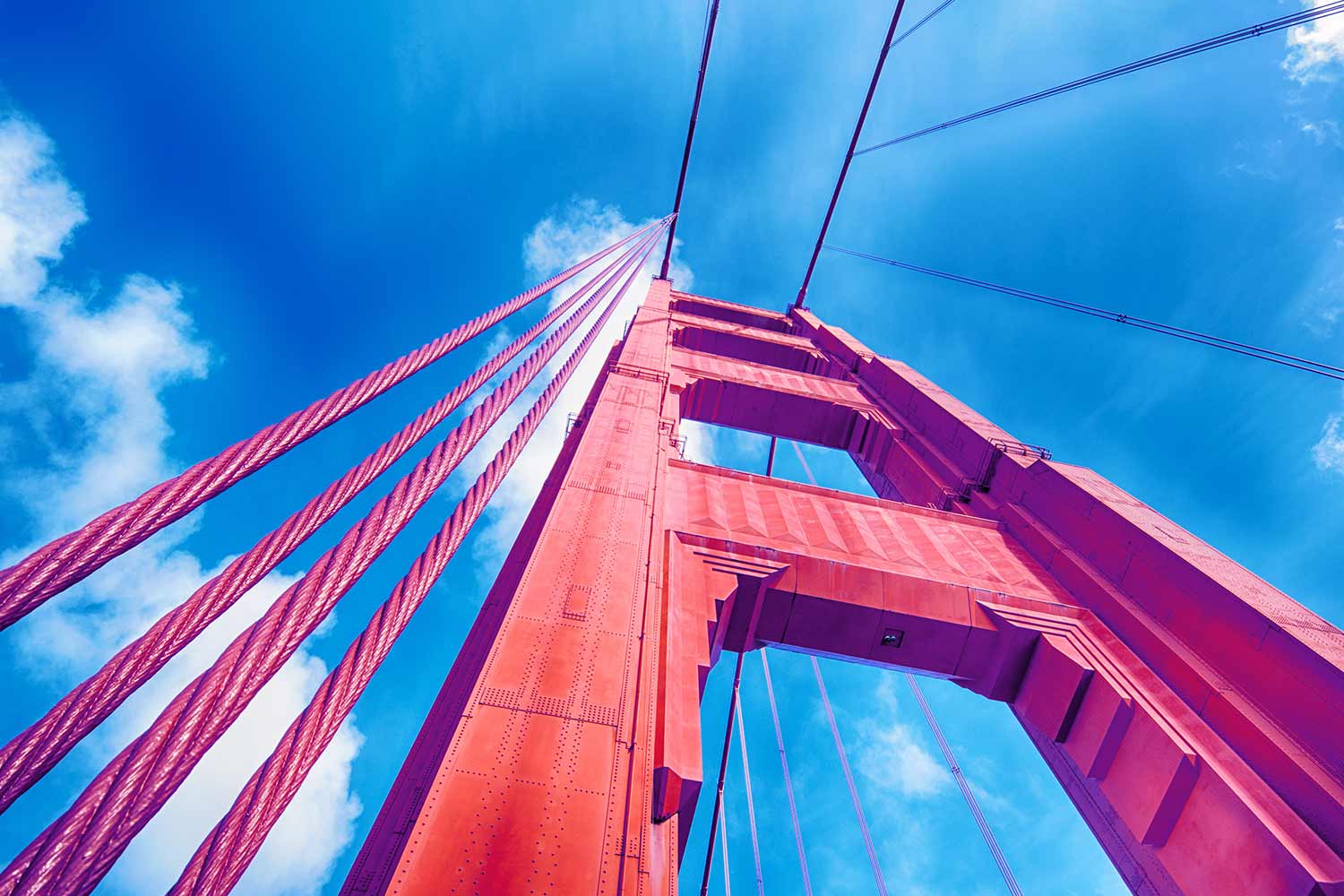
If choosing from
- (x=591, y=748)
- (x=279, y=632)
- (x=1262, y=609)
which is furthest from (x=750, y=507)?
(x=279, y=632)

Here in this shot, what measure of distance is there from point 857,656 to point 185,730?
25.5 feet

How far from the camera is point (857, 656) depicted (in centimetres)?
827

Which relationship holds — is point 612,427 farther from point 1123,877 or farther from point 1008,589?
point 1123,877

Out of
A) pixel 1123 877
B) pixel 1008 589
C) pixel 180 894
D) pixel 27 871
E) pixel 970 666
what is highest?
pixel 27 871

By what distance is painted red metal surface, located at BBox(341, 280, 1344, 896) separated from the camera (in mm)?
4195

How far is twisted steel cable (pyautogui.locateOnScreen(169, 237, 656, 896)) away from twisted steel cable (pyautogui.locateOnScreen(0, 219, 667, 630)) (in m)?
1.27

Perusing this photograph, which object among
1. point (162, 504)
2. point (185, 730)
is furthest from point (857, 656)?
point (162, 504)

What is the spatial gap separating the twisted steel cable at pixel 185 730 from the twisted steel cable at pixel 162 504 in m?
0.72

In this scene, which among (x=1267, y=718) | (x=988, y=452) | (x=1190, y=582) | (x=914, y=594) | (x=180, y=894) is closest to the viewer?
(x=180, y=894)

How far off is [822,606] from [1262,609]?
16.0 ft

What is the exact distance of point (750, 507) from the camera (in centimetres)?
934

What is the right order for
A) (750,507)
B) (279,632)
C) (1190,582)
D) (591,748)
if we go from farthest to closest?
1. (750,507)
2. (1190,582)
3. (591,748)
4. (279,632)

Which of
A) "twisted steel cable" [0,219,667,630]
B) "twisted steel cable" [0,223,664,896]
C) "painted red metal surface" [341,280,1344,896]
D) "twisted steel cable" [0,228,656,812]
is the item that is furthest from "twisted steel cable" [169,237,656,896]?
"twisted steel cable" [0,219,667,630]

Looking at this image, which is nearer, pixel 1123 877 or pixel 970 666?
pixel 1123 877
